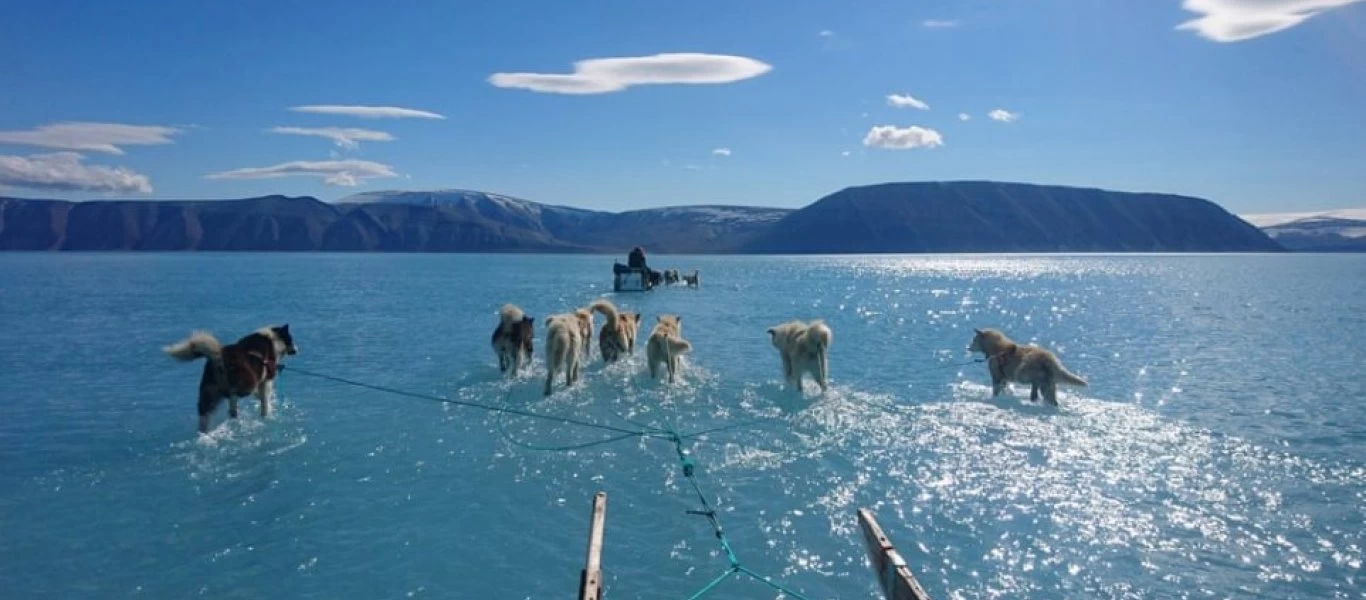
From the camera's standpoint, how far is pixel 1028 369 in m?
16.2

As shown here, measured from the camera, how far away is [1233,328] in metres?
35.0

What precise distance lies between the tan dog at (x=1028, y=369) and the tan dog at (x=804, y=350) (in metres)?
3.80

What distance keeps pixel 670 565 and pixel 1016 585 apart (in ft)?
11.3

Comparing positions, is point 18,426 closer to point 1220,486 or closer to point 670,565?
point 670,565

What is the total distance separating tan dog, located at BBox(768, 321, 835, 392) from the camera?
53.5 feet

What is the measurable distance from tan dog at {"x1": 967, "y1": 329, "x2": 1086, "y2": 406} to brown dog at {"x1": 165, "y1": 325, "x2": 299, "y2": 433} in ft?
49.0

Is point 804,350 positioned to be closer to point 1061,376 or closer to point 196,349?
point 1061,376

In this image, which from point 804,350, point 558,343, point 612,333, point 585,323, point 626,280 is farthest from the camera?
point 626,280

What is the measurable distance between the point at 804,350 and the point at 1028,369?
4.63 m

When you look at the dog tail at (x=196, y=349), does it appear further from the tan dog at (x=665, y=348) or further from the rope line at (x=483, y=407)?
the tan dog at (x=665, y=348)

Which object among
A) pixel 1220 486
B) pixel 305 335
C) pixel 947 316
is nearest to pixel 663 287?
pixel 947 316

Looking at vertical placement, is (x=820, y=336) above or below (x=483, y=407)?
above

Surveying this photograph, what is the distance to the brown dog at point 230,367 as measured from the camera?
13.5 metres

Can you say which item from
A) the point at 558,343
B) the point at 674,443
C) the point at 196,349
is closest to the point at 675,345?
the point at 558,343
